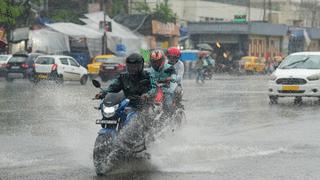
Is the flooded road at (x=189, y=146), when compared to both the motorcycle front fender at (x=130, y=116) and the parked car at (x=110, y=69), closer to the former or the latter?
the motorcycle front fender at (x=130, y=116)

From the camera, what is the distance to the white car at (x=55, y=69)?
24656 millimetres

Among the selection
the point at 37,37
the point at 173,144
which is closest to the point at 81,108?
the point at 173,144

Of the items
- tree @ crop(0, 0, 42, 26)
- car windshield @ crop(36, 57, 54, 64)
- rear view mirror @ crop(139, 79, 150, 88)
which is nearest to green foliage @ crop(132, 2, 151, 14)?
tree @ crop(0, 0, 42, 26)

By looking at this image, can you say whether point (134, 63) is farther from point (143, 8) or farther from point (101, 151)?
point (143, 8)

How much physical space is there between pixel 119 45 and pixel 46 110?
25.2 metres

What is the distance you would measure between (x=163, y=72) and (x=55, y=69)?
17023 millimetres

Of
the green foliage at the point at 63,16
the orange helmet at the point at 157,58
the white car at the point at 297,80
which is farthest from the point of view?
the green foliage at the point at 63,16

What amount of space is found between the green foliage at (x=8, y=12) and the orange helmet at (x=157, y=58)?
26.4 m

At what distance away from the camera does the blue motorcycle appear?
572cm

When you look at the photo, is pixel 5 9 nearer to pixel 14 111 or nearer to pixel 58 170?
pixel 14 111

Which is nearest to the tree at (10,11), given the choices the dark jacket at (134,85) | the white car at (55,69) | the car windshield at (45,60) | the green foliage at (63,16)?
the green foliage at (63,16)

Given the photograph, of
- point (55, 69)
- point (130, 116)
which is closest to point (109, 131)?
point (130, 116)

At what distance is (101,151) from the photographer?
571 cm

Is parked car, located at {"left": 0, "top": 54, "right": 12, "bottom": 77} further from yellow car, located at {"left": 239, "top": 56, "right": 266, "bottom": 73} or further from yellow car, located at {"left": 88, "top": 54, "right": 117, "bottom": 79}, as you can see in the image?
yellow car, located at {"left": 239, "top": 56, "right": 266, "bottom": 73}
